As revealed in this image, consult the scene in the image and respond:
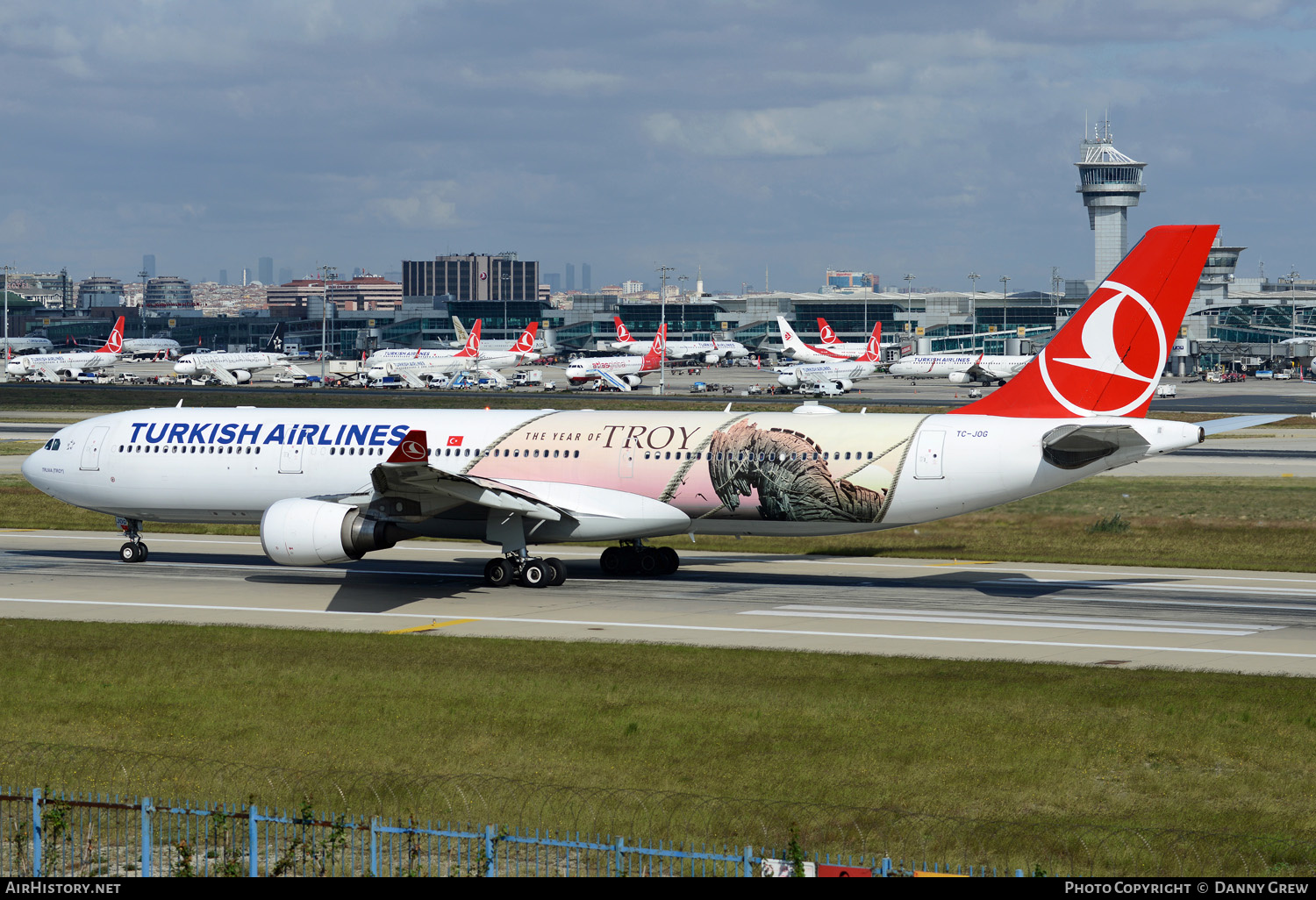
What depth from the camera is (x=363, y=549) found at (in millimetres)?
34844

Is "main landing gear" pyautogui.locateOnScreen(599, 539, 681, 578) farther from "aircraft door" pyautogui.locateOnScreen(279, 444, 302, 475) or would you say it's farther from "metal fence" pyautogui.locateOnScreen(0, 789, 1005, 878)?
"metal fence" pyautogui.locateOnScreen(0, 789, 1005, 878)

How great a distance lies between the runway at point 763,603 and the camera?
1172 inches

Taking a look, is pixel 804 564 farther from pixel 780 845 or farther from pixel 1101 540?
pixel 780 845

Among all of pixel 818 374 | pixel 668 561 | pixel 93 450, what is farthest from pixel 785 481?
pixel 818 374

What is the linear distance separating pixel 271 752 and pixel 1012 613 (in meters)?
19.5

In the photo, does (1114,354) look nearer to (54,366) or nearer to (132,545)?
(132,545)

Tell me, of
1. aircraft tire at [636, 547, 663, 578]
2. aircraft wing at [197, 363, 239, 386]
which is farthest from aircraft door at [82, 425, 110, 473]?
aircraft wing at [197, 363, 239, 386]

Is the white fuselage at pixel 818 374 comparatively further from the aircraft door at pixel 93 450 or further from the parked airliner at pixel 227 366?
the aircraft door at pixel 93 450

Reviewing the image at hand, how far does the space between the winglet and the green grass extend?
6.42 metres

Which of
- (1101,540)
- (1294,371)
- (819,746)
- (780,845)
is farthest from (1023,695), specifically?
(1294,371)

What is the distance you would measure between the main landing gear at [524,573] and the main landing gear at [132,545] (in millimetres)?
12441

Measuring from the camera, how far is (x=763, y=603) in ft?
116

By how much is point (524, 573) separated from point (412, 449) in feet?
19.3
